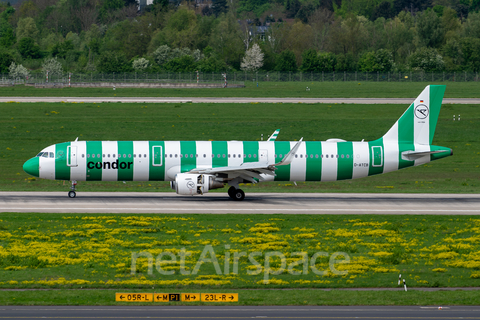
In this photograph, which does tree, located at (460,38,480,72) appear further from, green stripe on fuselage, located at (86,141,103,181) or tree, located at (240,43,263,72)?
green stripe on fuselage, located at (86,141,103,181)

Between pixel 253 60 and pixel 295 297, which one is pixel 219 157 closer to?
pixel 295 297

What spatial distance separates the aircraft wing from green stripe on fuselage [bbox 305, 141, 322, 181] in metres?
2.25

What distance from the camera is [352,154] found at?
50.2 metres

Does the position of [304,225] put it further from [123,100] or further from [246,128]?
[123,100]

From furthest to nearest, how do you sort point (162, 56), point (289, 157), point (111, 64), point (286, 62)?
point (286, 62) < point (162, 56) < point (111, 64) < point (289, 157)

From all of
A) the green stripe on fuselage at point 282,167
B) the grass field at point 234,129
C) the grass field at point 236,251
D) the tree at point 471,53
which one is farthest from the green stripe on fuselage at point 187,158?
the tree at point 471,53

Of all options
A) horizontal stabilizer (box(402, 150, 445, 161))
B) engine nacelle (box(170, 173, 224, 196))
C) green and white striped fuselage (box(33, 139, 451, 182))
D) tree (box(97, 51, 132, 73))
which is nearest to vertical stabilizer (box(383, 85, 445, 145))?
green and white striped fuselage (box(33, 139, 451, 182))

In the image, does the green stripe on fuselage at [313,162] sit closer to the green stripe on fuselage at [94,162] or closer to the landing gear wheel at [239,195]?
the landing gear wheel at [239,195]

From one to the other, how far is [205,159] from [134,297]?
24.2 meters

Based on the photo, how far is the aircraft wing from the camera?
4694 centimetres

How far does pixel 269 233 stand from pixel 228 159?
42.3 ft

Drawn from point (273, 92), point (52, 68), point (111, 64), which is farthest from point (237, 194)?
point (52, 68)

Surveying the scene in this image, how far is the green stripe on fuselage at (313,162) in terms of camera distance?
49.7 meters

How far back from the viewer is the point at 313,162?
49.7m
